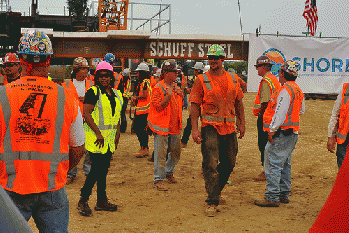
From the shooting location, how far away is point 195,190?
22.6ft

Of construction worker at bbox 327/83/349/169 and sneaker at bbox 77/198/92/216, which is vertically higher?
construction worker at bbox 327/83/349/169

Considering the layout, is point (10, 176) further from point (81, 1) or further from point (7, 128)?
point (81, 1)

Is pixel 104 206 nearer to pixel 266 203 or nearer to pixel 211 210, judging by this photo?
pixel 211 210

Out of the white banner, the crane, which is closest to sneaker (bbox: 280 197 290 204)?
the white banner

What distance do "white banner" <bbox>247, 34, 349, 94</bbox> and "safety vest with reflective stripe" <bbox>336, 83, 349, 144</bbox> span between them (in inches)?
242

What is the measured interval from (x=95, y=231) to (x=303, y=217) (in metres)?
2.73

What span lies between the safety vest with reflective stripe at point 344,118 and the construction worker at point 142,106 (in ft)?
16.4

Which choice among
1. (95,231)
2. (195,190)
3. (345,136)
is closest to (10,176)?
(95,231)

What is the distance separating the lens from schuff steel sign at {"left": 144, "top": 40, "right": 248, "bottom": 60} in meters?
12.2

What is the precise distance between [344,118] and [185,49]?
771 cm

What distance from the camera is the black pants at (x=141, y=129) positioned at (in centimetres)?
945

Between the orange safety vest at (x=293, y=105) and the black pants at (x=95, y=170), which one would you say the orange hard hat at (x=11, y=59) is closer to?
the black pants at (x=95, y=170)

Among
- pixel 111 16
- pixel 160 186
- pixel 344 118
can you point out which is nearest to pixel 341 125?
pixel 344 118

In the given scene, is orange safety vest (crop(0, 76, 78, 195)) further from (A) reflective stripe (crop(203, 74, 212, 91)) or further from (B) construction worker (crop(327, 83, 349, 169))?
(B) construction worker (crop(327, 83, 349, 169))
